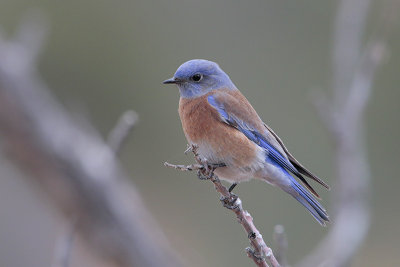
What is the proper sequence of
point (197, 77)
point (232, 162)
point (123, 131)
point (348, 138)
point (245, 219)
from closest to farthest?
point (245, 219) < point (123, 131) < point (348, 138) < point (232, 162) < point (197, 77)

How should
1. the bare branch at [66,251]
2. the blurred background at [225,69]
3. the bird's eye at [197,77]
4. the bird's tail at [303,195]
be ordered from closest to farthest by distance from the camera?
the bare branch at [66,251], the bird's tail at [303,195], the bird's eye at [197,77], the blurred background at [225,69]

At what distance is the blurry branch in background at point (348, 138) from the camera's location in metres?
3.64

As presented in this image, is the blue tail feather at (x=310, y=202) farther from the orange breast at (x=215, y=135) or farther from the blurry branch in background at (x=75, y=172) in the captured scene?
the blurry branch in background at (x=75, y=172)

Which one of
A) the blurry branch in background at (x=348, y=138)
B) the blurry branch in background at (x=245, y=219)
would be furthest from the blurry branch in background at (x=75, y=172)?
the blurry branch in background at (x=245, y=219)

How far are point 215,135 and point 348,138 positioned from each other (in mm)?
784

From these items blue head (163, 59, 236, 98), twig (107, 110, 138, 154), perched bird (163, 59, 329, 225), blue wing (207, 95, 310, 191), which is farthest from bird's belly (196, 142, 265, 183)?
twig (107, 110, 138, 154)

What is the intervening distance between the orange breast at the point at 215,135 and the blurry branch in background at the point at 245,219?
63 cm

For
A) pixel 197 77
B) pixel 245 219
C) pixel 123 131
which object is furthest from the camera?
pixel 197 77

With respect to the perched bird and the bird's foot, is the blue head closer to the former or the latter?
the perched bird

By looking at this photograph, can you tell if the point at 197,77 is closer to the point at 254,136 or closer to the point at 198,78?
the point at 198,78

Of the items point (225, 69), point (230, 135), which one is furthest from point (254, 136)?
point (225, 69)

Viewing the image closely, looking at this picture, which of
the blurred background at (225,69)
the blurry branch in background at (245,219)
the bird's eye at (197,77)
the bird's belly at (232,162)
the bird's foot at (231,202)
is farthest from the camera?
the blurred background at (225,69)

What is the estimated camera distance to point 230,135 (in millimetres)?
4156

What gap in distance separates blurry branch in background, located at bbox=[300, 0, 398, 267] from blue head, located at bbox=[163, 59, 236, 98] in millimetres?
700
